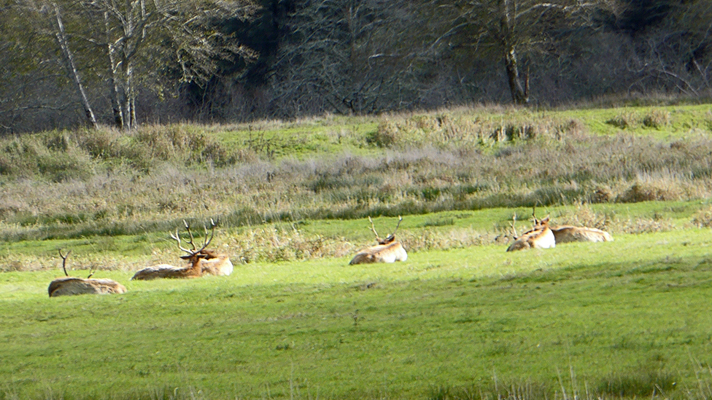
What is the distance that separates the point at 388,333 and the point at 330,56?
167 ft

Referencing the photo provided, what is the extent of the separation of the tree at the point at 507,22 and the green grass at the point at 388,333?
34.6 metres

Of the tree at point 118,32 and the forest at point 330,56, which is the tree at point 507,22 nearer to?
the forest at point 330,56

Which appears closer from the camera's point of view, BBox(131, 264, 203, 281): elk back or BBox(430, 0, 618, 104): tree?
BBox(131, 264, 203, 281): elk back

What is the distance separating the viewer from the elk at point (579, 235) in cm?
1343

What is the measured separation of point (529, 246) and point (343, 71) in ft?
148

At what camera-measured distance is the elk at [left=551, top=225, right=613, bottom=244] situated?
1343 centimetres

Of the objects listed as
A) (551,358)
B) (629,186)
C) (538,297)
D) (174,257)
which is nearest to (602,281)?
(538,297)

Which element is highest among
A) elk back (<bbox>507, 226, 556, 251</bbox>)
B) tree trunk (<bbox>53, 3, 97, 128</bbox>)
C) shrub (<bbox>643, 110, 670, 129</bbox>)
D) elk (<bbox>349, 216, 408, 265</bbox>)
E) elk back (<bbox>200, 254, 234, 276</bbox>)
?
tree trunk (<bbox>53, 3, 97, 128</bbox>)

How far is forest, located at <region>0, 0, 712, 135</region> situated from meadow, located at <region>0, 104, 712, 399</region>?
40.2 ft

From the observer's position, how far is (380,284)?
10.2 m

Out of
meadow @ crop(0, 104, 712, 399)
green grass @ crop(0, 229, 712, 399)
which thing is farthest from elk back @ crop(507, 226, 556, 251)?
green grass @ crop(0, 229, 712, 399)

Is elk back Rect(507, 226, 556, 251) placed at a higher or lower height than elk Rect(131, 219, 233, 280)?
lower

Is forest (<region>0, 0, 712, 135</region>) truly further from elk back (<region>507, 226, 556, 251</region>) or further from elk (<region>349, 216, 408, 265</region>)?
elk back (<region>507, 226, 556, 251</region>)

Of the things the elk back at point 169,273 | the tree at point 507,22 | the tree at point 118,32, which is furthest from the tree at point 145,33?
the elk back at point 169,273
